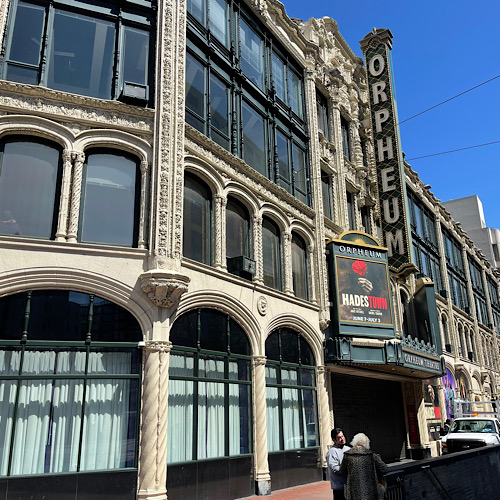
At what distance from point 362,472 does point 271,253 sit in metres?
12.0

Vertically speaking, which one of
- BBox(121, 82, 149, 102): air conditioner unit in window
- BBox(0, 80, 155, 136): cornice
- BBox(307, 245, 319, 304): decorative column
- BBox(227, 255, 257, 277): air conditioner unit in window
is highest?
BBox(121, 82, 149, 102): air conditioner unit in window

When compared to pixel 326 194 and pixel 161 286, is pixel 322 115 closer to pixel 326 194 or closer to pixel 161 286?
pixel 326 194

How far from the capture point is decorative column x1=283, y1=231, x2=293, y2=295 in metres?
18.4

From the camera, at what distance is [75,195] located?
41.7ft

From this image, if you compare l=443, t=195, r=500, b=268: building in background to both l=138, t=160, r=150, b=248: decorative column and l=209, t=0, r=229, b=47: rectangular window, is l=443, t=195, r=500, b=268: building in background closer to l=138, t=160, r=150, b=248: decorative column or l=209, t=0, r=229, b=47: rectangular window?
l=209, t=0, r=229, b=47: rectangular window

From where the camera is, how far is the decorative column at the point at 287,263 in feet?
60.5

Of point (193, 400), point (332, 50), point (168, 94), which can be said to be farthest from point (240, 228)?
point (332, 50)

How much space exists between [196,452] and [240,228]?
714 centimetres

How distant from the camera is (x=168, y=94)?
46.8ft

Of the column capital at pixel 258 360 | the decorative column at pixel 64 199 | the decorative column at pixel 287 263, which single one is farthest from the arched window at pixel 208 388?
the decorative column at pixel 64 199

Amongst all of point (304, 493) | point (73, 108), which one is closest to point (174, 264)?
point (73, 108)

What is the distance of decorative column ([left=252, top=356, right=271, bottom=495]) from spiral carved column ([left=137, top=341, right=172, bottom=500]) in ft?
12.5

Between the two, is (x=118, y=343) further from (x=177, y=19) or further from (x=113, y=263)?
(x=177, y=19)

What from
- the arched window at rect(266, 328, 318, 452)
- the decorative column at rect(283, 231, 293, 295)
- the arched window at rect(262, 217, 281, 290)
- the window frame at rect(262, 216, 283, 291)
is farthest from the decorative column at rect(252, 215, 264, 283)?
the arched window at rect(266, 328, 318, 452)
